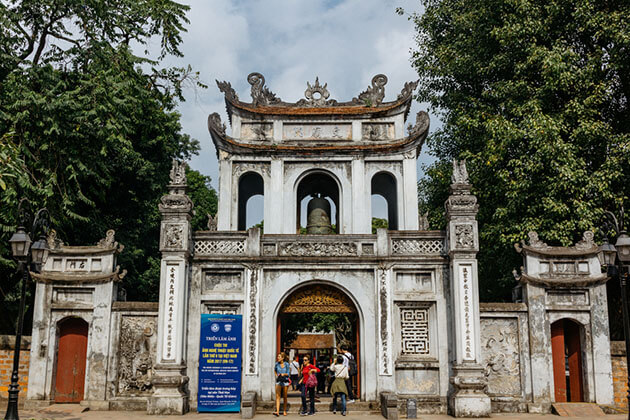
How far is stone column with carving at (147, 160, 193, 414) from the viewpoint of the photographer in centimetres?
1447

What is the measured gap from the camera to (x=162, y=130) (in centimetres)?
2341

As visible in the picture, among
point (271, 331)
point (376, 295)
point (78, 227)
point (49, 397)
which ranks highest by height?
point (78, 227)

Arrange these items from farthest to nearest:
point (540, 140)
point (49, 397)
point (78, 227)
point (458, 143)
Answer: point (458, 143)
point (78, 227)
point (540, 140)
point (49, 397)

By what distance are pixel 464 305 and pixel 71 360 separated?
413 inches

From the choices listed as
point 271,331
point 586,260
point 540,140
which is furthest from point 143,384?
point 540,140

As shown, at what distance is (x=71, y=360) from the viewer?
15594 millimetres

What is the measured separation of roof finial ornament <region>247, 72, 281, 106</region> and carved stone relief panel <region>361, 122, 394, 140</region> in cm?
301

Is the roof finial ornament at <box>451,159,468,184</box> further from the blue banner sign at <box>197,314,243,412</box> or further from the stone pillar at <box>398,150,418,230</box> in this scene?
the blue banner sign at <box>197,314,243,412</box>

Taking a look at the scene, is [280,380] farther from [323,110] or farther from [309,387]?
[323,110]

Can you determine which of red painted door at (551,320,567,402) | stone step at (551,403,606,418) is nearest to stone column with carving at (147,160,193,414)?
stone step at (551,403,606,418)

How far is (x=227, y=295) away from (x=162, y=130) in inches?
400

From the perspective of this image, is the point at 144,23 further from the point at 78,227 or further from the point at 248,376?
the point at 248,376

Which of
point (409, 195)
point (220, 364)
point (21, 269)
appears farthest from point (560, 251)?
point (21, 269)

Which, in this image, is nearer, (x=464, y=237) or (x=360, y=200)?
(x=464, y=237)
